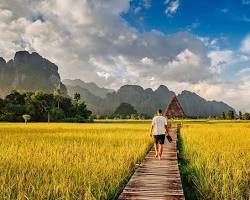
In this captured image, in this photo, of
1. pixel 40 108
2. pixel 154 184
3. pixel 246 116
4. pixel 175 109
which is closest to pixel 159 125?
pixel 154 184

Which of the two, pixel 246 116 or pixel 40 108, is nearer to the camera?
pixel 40 108

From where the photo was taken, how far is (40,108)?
7062cm

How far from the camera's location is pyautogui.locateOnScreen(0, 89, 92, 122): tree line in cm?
6438

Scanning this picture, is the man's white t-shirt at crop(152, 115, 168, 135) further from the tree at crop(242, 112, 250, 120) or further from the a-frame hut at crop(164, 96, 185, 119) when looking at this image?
the tree at crop(242, 112, 250, 120)

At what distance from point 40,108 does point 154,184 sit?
65.1 m

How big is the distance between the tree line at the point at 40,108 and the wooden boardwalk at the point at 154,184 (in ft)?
175

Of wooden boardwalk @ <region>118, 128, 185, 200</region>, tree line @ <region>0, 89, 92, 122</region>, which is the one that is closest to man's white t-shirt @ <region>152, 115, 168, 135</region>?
wooden boardwalk @ <region>118, 128, 185, 200</region>

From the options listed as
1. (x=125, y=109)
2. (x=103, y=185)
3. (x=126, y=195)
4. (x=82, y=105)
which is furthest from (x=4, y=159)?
(x=125, y=109)

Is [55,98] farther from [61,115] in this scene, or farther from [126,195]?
[126,195]

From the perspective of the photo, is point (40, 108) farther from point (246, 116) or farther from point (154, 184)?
point (154, 184)

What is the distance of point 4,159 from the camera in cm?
1009

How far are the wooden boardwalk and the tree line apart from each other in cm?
5329

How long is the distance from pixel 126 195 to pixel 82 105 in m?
70.1

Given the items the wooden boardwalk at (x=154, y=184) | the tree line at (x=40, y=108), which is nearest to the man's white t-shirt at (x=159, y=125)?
the wooden boardwalk at (x=154, y=184)
